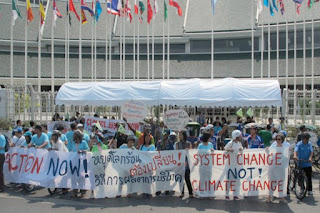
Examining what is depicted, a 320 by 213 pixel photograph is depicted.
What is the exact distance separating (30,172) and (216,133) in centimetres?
708

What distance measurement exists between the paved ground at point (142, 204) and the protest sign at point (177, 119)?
2.83m

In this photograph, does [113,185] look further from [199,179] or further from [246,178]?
[246,178]

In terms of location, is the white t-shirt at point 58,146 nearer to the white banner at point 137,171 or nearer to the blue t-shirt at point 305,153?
the white banner at point 137,171

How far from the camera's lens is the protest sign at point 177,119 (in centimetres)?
1161

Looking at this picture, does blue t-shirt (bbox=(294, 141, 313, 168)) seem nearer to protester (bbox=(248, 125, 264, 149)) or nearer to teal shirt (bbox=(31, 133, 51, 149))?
protester (bbox=(248, 125, 264, 149))

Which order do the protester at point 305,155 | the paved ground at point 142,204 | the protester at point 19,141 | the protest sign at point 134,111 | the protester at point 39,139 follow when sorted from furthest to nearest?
1. the protest sign at point 134,111
2. the protester at point 19,141
3. the protester at point 39,139
4. the protester at point 305,155
5. the paved ground at point 142,204

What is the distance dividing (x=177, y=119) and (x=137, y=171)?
9.65 feet

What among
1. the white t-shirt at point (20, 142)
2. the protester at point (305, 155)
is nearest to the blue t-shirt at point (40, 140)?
the white t-shirt at point (20, 142)

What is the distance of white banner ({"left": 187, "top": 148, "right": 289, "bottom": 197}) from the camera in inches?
348

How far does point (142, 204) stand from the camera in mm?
8641

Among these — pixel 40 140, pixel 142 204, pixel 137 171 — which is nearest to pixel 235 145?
pixel 137 171

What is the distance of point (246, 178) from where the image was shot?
890cm

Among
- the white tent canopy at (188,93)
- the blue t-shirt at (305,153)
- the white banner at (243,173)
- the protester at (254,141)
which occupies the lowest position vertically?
the white banner at (243,173)

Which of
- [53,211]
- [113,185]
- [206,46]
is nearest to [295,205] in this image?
[113,185]
